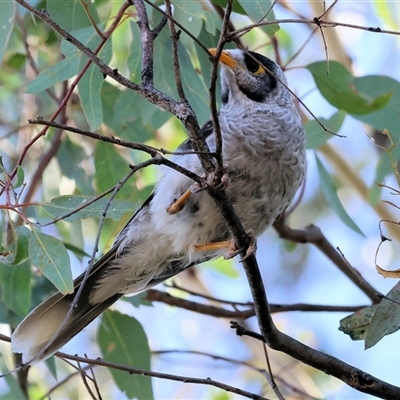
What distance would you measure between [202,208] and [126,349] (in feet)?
2.19

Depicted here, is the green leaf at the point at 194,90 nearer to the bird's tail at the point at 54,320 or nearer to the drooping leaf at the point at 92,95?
the drooping leaf at the point at 92,95

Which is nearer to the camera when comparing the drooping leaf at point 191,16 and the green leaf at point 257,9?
the green leaf at point 257,9

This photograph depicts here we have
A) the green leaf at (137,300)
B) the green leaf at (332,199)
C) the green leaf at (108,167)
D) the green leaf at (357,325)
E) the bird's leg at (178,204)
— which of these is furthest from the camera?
the green leaf at (108,167)

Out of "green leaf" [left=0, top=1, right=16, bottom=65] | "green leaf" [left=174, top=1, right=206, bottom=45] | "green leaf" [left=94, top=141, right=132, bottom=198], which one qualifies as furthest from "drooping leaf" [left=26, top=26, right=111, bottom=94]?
"green leaf" [left=94, top=141, right=132, bottom=198]

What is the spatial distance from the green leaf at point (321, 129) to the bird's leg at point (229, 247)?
0.52 m

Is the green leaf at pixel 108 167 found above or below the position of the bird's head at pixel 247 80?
below

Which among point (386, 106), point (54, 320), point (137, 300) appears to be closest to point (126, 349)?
point (137, 300)

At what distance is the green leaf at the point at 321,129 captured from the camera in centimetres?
258

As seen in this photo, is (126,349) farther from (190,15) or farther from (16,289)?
(190,15)

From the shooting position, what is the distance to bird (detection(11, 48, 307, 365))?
2344mm

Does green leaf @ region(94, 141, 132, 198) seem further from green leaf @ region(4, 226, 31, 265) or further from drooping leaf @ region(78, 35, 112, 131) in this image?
green leaf @ region(4, 226, 31, 265)

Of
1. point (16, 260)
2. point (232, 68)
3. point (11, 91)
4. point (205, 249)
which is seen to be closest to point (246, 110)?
point (232, 68)

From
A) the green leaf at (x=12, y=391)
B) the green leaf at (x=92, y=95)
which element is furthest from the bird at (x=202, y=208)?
the green leaf at (x=92, y=95)

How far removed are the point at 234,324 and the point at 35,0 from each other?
155 centimetres
